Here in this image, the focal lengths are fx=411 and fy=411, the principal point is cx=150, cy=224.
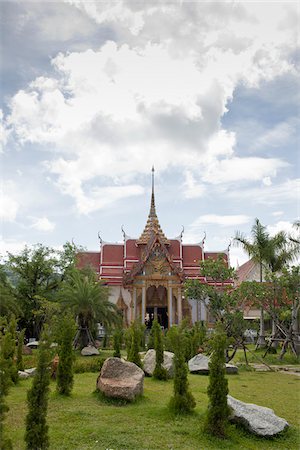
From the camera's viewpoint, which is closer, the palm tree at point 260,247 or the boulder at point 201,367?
the boulder at point 201,367

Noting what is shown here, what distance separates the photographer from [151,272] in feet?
96.6

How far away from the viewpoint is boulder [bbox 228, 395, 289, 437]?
6.93 metres

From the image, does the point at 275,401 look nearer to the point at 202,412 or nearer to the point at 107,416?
the point at 202,412

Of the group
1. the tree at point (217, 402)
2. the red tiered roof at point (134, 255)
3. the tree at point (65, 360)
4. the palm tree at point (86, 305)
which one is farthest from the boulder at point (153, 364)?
the red tiered roof at point (134, 255)

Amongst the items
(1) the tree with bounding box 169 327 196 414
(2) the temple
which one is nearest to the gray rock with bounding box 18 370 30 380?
(1) the tree with bounding box 169 327 196 414

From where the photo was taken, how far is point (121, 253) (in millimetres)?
33188

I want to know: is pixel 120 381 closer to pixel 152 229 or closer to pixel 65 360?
pixel 65 360

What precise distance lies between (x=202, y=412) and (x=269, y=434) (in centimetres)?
153

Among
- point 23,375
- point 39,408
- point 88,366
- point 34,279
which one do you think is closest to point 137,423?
point 39,408

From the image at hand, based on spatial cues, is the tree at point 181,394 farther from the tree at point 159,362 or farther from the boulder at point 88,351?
the boulder at point 88,351

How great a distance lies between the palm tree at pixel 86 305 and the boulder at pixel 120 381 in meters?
10.7

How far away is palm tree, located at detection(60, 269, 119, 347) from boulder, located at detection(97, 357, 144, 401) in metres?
10.7

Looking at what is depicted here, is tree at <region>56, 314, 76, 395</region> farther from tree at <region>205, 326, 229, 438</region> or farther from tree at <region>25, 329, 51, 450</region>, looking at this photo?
tree at <region>205, 326, 229, 438</region>

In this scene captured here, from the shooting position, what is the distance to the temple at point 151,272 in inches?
1153
